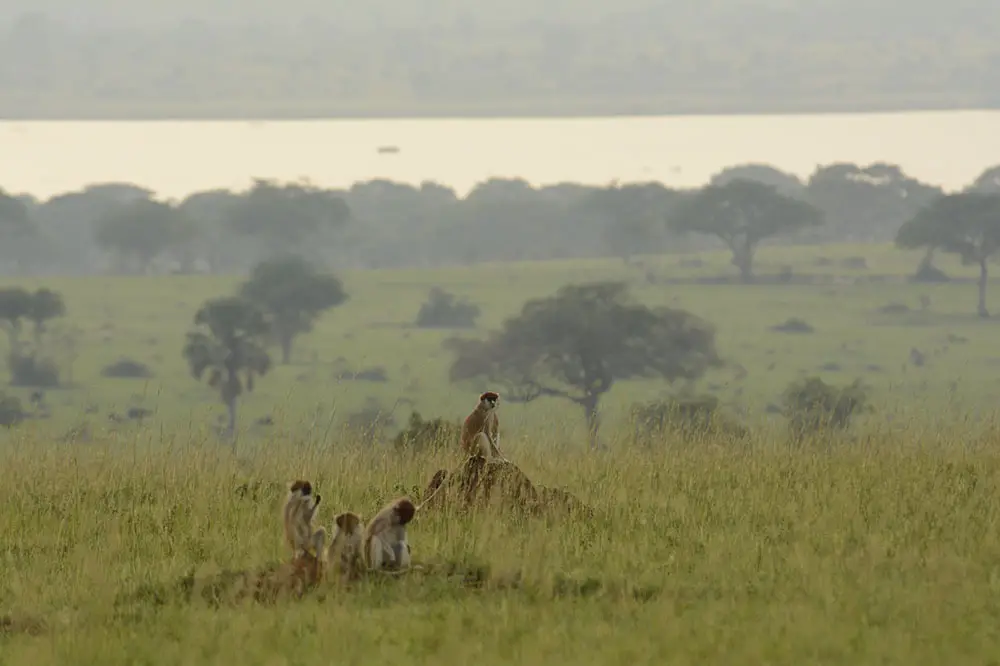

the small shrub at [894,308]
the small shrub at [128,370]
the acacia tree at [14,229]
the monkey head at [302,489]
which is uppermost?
the acacia tree at [14,229]

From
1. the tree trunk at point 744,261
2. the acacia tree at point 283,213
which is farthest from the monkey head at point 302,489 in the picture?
the acacia tree at point 283,213

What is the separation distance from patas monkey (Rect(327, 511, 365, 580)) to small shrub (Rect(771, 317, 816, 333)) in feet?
279

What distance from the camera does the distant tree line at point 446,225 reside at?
101 metres

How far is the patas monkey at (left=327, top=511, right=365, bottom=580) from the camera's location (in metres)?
10.0

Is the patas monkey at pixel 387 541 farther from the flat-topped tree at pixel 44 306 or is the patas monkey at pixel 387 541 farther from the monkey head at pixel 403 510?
the flat-topped tree at pixel 44 306

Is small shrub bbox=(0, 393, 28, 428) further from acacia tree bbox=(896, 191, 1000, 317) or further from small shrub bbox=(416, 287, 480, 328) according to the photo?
acacia tree bbox=(896, 191, 1000, 317)

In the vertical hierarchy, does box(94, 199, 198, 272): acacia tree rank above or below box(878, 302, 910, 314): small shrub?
above

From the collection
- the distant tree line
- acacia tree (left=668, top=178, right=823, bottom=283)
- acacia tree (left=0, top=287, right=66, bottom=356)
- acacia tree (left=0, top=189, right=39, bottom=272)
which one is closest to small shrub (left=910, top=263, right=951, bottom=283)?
the distant tree line

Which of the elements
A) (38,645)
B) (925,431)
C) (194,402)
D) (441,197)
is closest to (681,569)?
(38,645)

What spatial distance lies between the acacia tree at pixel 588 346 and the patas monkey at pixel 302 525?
182ft

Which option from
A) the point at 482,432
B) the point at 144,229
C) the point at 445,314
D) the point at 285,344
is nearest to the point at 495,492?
the point at 482,432

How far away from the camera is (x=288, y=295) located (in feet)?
265

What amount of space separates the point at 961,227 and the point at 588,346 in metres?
29.7

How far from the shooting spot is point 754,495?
12914mm
